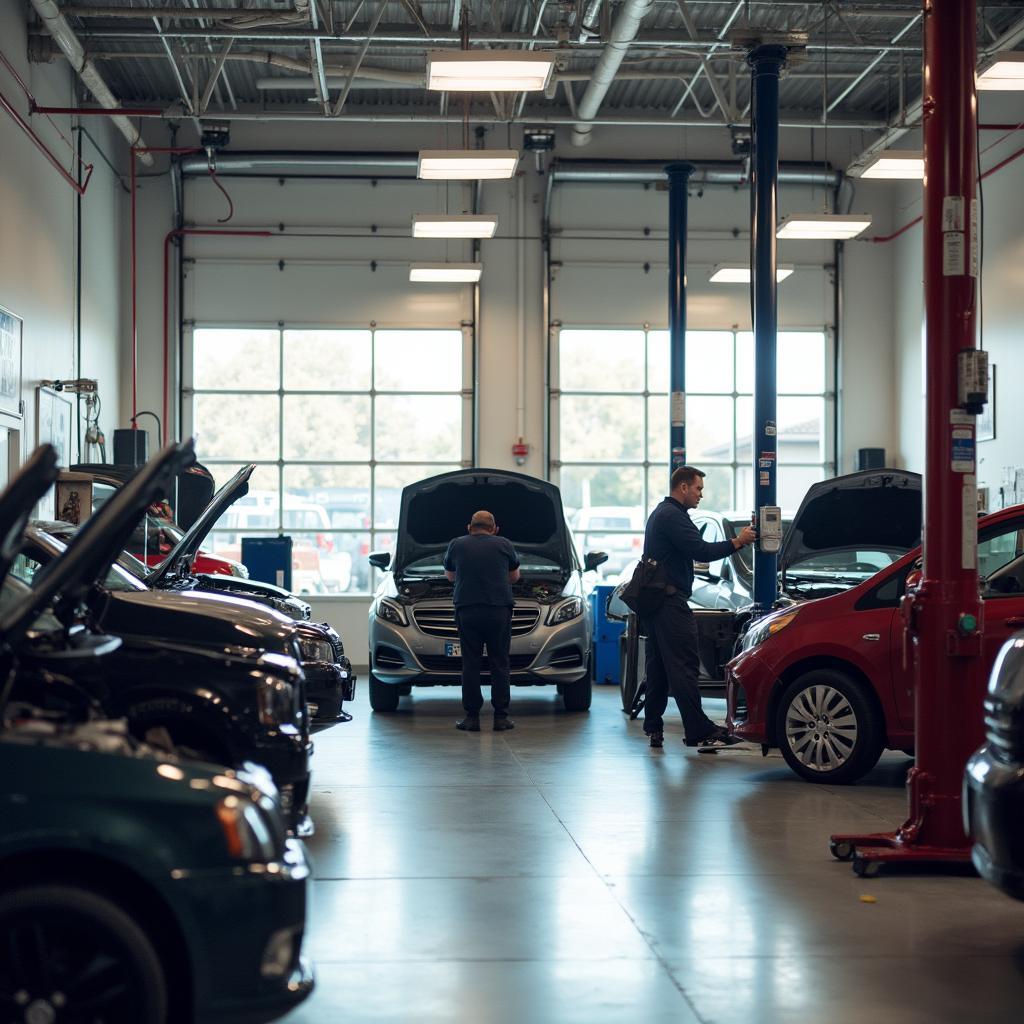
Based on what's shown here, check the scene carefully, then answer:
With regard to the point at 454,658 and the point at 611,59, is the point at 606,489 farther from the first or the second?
the point at 454,658

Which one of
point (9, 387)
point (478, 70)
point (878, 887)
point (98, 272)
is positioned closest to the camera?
point (878, 887)

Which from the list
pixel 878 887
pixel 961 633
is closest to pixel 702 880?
pixel 878 887

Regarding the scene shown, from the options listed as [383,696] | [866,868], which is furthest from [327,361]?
[866,868]

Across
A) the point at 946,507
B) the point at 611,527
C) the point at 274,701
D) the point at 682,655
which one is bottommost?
the point at 682,655

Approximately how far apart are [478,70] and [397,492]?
337 inches

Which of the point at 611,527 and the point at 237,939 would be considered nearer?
the point at 237,939

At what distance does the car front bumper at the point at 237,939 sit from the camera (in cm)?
330

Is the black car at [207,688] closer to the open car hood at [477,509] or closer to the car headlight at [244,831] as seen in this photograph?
the car headlight at [244,831]

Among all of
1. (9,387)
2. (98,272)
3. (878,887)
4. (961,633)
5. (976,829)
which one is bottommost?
(878,887)

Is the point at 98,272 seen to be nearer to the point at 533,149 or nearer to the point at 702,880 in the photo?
the point at 533,149

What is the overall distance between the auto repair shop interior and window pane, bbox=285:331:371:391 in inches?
1.9

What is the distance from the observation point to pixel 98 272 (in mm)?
17516

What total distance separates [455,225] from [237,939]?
527 inches

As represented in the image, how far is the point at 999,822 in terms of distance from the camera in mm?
4516
